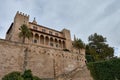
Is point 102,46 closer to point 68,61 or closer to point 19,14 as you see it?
point 68,61

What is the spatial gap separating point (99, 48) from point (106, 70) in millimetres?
19005

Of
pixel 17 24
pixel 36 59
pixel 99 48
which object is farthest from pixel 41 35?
pixel 99 48

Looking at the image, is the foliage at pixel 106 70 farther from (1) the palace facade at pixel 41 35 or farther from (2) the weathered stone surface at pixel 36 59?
(1) the palace facade at pixel 41 35

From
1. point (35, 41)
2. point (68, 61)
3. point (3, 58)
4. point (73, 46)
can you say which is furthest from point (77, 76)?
point (73, 46)

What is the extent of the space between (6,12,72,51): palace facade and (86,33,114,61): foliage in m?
6.30

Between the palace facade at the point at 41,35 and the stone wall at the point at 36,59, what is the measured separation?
23.8ft

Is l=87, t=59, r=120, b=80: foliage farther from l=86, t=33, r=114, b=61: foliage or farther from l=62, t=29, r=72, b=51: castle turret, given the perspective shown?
l=62, t=29, r=72, b=51: castle turret

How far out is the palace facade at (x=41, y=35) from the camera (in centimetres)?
3005

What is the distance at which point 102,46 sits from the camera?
114 ft

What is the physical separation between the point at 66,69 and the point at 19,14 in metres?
17.6

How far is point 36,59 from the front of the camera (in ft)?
74.1

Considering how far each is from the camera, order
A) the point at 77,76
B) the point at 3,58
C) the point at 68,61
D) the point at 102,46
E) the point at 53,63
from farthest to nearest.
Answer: the point at 102,46 → the point at 68,61 → the point at 53,63 → the point at 3,58 → the point at 77,76

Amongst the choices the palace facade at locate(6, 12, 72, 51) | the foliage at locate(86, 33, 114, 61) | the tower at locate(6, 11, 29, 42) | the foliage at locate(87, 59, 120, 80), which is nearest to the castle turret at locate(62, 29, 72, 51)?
the palace facade at locate(6, 12, 72, 51)

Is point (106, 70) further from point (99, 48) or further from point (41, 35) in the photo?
point (41, 35)
